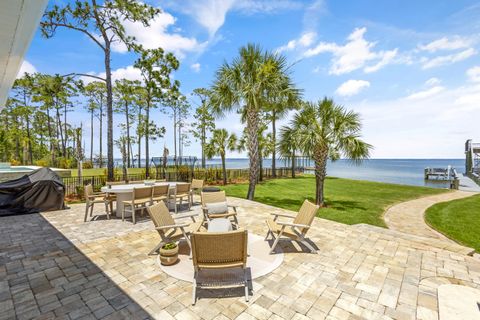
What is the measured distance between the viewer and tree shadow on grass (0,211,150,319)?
2555 mm

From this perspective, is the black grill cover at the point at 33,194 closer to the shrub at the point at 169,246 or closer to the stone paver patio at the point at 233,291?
the stone paver patio at the point at 233,291

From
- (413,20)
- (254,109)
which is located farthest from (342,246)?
(413,20)

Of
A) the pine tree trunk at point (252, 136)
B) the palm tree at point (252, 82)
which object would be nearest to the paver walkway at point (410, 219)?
the pine tree trunk at point (252, 136)

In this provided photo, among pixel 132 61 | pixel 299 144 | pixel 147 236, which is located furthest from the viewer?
pixel 132 61

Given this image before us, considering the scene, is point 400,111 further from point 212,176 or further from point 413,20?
point 212,176

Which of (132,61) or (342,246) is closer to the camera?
(342,246)

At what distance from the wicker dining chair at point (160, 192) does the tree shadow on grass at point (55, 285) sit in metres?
2.57

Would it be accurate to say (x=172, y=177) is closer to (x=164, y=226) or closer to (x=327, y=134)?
(x=327, y=134)

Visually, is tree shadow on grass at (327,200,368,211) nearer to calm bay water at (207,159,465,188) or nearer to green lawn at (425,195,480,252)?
calm bay water at (207,159,465,188)

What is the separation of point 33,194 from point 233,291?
29.1ft

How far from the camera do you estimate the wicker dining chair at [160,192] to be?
7089mm

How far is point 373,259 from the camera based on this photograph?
398 centimetres

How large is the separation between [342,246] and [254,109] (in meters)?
6.98

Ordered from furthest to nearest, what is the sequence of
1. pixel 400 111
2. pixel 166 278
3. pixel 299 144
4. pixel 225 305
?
pixel 400 111 < pixel 299 144 < pixel 166 278 < pixel 225 305
